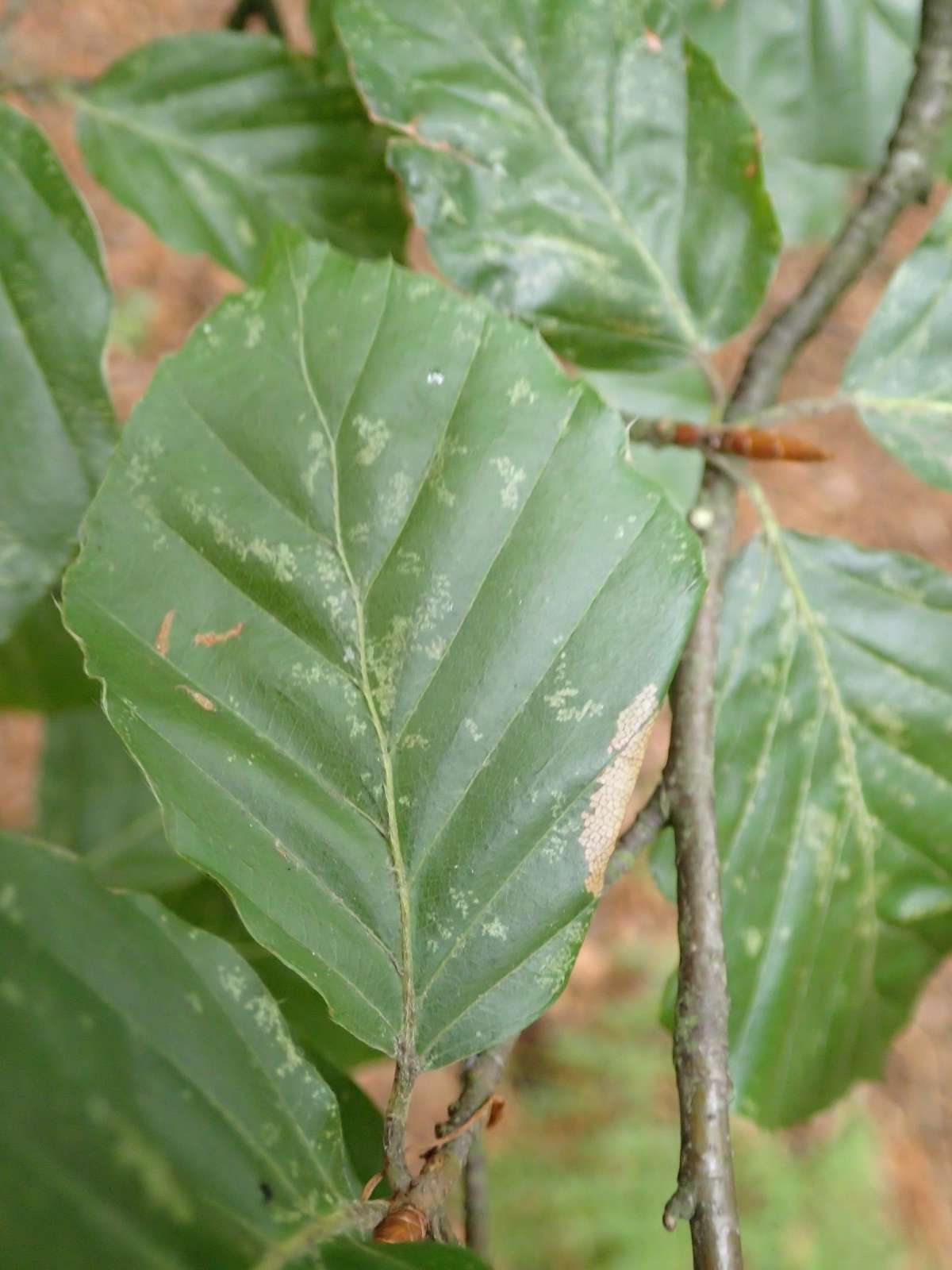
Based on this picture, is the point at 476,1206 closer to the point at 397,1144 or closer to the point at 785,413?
the point at 397,1144

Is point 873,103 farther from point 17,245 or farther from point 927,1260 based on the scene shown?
point 927,1260

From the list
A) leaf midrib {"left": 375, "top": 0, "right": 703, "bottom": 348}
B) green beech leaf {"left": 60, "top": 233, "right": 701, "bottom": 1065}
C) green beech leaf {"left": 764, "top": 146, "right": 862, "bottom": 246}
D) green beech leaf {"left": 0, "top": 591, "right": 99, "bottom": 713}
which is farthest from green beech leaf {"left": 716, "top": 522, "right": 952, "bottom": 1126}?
green beech leaf {"left": 764, "top": 146, "right": 862, "bottom": 246}

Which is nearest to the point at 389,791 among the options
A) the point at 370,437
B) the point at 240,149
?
the point at 370,437

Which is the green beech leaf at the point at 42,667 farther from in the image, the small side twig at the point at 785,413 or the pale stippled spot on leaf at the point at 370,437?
the small side twig at the point at 785,413

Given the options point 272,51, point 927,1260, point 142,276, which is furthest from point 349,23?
point 927,1260

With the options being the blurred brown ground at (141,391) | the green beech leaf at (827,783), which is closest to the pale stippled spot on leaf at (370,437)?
→ the green beech leaf at (827,783)

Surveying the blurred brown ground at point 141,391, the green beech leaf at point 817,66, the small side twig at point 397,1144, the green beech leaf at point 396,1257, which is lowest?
the blurred brown ground at point 141,391
